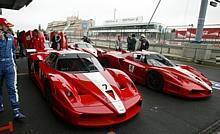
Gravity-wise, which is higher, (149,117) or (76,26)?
(76,26)

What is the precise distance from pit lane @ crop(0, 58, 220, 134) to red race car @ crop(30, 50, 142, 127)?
17 centimetres

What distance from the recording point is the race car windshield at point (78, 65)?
14.2ft

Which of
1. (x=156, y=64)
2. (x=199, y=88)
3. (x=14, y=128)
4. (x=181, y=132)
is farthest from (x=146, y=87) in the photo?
(x=14, y=128)

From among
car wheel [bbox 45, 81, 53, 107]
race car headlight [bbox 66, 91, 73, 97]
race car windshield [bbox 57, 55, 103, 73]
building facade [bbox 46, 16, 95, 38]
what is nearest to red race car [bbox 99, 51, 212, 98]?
race car windshield [bbox 57, 55, 103, 73]

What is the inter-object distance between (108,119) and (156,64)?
3.11 metres

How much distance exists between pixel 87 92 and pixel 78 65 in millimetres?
1099

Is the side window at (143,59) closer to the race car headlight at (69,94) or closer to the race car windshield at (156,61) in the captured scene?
the race car windshield at (156,61)

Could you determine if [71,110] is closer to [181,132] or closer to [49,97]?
[49,97]

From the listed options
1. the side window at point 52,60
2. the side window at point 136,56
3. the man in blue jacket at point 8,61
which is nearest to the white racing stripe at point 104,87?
the side window at point 52,60

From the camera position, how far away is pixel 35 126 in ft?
10.8

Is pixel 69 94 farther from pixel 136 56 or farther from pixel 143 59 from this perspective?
pixel 136 56

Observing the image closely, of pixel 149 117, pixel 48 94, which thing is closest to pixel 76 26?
pixel 48 94

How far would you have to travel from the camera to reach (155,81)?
18.3 feet

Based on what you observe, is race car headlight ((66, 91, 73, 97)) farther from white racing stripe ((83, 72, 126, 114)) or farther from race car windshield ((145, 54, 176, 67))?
race car windshield ((145, 54, 176, 67))
